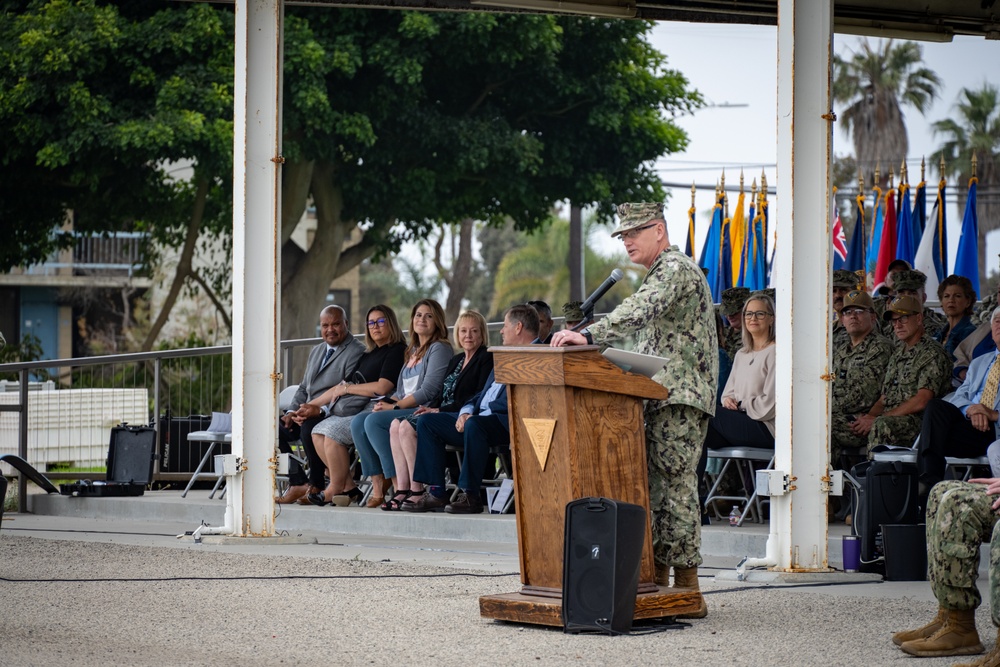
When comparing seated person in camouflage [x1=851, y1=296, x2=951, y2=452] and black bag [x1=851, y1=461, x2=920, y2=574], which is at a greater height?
seated person in camouflage [x1=851, y1=296, x2=951, y2=452]

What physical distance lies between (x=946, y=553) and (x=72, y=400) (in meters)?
11.8

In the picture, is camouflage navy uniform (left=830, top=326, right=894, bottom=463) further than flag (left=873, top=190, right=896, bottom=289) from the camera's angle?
No

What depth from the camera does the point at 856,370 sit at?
9.98 metres

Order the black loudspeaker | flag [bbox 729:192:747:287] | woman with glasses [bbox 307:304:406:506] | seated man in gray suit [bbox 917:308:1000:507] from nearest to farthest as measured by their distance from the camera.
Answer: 1. the black loudspeaker
2. seated man in gray suit [bbox 917:308:1000:507]
3. woman with glasses [bbox 307:304:406:506]
4. flag [bbox 729:192:747:287]

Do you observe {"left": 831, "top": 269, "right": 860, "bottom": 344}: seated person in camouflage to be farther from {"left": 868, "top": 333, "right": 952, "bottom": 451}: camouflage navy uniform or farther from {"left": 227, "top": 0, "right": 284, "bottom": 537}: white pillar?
{"left": 227, "top": 0, "right": 284, "bottom": 537}: white pillar

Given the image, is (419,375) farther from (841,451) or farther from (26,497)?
(26,497)

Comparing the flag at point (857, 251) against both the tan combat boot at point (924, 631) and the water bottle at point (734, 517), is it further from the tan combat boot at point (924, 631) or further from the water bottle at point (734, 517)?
the tan combat boot at point (924, 631)

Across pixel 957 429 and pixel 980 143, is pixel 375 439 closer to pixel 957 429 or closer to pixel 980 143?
pixel 957 429

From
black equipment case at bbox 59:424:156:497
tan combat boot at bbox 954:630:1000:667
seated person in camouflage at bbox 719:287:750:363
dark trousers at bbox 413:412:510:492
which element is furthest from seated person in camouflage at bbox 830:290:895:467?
black equipment case at bbox 59:424:156:497

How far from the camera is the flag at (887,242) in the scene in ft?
51.2

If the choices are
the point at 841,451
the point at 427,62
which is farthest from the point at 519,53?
the point at 841,451

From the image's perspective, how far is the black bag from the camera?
784 centimetres

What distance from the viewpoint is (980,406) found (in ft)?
27.7

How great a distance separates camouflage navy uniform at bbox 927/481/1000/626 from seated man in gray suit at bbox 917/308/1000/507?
284 centimetres
